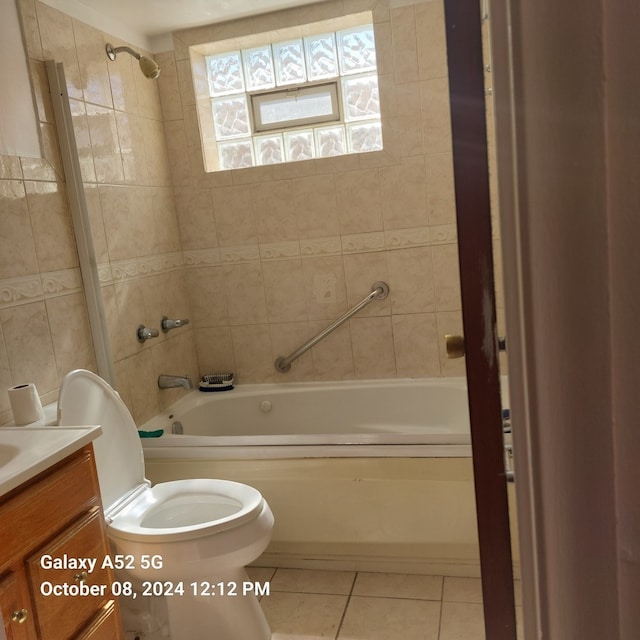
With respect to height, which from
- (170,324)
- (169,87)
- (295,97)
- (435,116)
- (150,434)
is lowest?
(150,434)

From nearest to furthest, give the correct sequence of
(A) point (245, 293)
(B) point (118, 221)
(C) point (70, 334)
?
(C) point (70, 334) → (B) point (118, 221) → (A) point (245, 293)

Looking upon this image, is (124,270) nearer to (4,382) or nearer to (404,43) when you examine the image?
(4,382)

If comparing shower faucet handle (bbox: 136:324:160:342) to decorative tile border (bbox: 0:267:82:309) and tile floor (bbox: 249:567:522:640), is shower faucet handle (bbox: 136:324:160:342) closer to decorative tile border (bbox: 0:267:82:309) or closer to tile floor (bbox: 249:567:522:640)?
decorative tile border (bbox: 0:267:82:309)

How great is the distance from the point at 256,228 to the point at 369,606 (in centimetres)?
173

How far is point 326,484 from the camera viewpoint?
2076 mm

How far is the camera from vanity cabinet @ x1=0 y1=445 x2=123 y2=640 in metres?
1.27

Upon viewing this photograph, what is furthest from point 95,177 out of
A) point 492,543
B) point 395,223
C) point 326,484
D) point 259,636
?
point 492,543

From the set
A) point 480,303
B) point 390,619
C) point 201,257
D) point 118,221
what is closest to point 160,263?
point 201,257

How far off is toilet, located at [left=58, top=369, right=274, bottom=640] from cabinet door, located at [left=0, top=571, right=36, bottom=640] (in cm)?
39

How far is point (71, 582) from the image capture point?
4.72ft

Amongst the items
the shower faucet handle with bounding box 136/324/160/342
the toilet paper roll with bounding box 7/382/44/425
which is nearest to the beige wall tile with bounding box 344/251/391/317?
the shower faucet handle with bounding box 136/324/160/342

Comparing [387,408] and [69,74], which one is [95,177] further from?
[387,408]

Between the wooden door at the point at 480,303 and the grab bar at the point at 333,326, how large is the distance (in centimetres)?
226

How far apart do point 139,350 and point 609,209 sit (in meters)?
2.43
